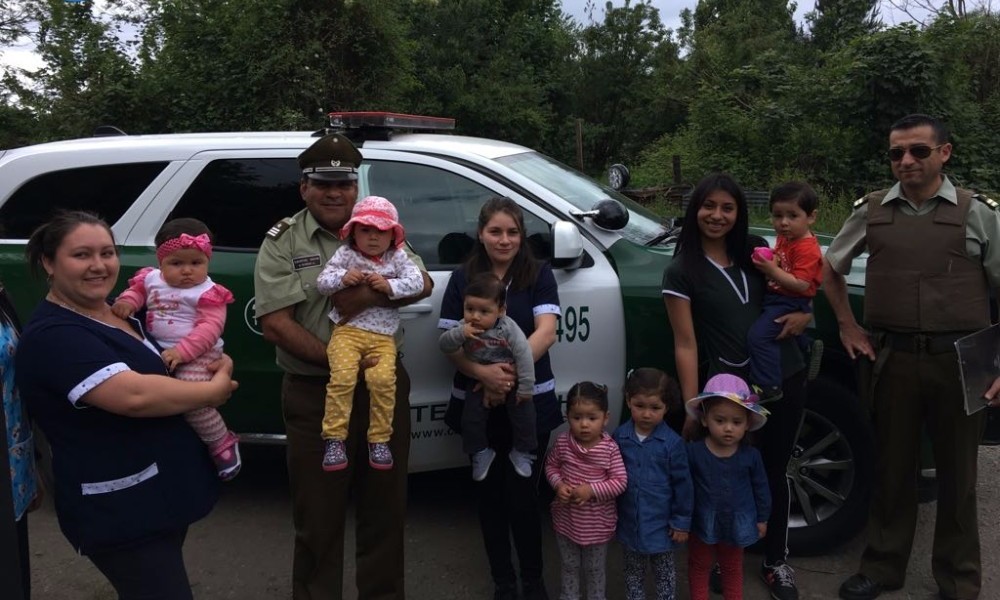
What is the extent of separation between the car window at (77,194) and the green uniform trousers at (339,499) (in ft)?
4.97

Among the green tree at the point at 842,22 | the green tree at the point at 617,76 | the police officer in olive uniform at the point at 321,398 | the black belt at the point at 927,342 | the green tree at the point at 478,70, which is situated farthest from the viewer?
the green tree at the point at 617,76

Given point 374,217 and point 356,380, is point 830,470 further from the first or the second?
point 374,217

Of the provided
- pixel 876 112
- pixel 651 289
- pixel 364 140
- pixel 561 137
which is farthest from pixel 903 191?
pixel 561 137

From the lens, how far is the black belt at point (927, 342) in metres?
3.04

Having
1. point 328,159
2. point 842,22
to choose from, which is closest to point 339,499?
point 328,159

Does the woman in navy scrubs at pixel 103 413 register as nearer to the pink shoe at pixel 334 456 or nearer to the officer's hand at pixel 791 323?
the pink shoe at pixel 334 456

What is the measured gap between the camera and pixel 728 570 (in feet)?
9.97

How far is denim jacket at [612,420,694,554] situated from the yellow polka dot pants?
92 centimetres

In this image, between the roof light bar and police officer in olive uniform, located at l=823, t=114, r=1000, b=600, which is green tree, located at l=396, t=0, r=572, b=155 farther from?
police officer in olive uniform, located at l=823, t=114, r=1000, b=600

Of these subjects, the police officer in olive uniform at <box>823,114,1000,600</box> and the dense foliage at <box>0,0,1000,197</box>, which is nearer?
the police officer in olive uniform at <box>823,114,1000,600</box>

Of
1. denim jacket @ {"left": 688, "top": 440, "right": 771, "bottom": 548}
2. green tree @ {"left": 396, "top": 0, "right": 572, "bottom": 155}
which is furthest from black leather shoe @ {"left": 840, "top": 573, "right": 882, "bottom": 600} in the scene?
green tree @ {"left": 396, "top": 0, "right": 572, "bottom": 155}

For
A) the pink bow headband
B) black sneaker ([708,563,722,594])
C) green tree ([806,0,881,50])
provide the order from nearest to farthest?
the pink bow headband
black sneaker ([708,563,722,594])
green tree ([806,0,881,50])

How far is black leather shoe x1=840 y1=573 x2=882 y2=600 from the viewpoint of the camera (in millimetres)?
3254

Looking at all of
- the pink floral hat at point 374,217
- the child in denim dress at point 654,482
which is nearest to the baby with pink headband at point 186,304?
the pink floral hat at point 374,217
